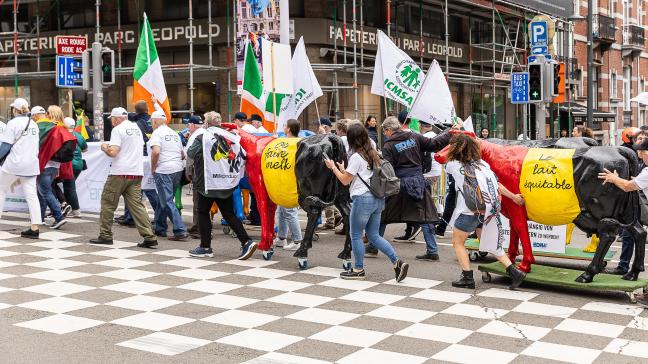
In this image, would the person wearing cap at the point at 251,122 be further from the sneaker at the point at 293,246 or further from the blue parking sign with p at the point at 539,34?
the blue parking sign with p at the point at 539,34

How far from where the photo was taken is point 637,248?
834cm

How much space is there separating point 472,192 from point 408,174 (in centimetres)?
224

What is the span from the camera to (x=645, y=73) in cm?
4766

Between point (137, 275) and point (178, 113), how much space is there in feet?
44.3

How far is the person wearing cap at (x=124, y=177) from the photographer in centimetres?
1096

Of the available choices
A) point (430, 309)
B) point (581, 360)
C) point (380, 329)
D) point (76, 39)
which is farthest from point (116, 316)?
point (76, 39)

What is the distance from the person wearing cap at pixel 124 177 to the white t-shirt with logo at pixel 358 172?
3.49 metres

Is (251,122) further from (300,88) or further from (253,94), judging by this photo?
(300,88)

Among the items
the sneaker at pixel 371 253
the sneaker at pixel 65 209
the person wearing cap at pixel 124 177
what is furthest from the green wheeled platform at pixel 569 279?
the sneaker at pixel 65 209

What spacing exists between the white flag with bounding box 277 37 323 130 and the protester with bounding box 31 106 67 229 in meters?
3.59

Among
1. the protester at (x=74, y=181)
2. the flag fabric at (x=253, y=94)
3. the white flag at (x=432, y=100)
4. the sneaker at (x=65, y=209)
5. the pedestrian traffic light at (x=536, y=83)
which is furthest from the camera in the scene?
the pedestrian traffic light at (x=536, y=83)

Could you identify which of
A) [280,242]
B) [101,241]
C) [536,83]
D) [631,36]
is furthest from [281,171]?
[631,36]

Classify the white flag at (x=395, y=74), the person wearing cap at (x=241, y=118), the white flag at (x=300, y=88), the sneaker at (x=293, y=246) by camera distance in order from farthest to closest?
the white flag at (x=300, y=88) < the person wearing cap at (x=241, y=118) < the white flag at (x=395, y=74) < the sneaker at (x=293, y=246)

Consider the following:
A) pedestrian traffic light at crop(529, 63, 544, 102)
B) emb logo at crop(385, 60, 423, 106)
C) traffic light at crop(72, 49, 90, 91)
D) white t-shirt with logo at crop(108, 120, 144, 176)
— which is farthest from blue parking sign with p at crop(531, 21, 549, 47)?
white t-shirt with logo at crop(108, 120, 144, 176)
